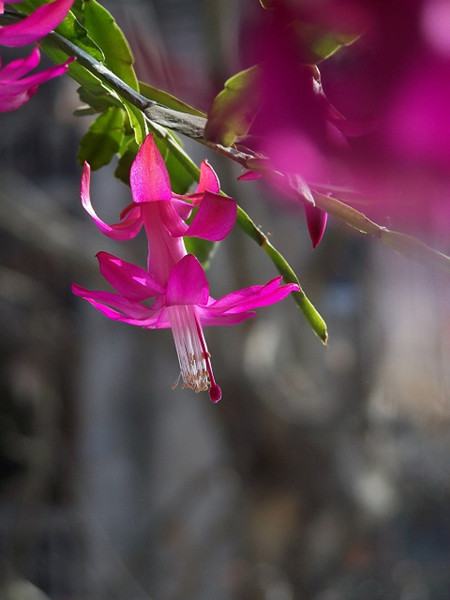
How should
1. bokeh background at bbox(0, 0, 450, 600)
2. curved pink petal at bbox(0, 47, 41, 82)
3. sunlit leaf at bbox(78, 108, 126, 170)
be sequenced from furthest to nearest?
bokeh background at bbox(0, 0, 450, 600) < sunlit leaf at bbox(78, 108, 126, 170) < curved pink petal at bbox(0, 47, 41, 82)

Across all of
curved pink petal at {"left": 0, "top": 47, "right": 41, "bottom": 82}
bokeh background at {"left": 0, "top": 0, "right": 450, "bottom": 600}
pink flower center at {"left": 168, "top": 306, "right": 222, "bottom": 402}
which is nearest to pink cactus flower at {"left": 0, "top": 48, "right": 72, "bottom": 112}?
curved pink petal at {"left": 0, "top": 47, "right": 41, "bottom": 82}

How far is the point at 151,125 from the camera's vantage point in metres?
0.35

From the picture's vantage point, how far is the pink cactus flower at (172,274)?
0.32 metres

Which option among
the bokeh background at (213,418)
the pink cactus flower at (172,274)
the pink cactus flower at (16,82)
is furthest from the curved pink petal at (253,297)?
the bokeh background at (213,418)

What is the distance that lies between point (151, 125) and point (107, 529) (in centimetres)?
389

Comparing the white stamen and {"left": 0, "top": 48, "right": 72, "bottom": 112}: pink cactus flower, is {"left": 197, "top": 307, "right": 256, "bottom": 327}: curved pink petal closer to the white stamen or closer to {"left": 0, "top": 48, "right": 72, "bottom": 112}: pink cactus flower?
the white stamen

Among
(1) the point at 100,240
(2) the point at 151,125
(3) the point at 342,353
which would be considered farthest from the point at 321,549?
(2) the point at 151,125

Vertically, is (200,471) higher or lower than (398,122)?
lower

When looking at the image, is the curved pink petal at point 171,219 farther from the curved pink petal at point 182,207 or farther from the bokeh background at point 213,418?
the bokeh background at point 213,418

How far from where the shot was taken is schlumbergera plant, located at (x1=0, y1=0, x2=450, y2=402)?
0.20m

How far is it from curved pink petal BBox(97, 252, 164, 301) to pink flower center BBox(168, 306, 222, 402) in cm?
2

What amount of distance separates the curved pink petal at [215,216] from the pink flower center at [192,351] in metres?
0.05

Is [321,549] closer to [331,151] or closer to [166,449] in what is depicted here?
[166,449]

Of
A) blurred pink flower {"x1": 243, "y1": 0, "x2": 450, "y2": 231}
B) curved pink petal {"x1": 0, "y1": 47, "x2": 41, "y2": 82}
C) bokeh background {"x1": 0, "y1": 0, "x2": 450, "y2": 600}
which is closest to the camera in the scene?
blurred pink flower {"x1": 243, "y1": 0, "x2": 450, "y2": 231}
